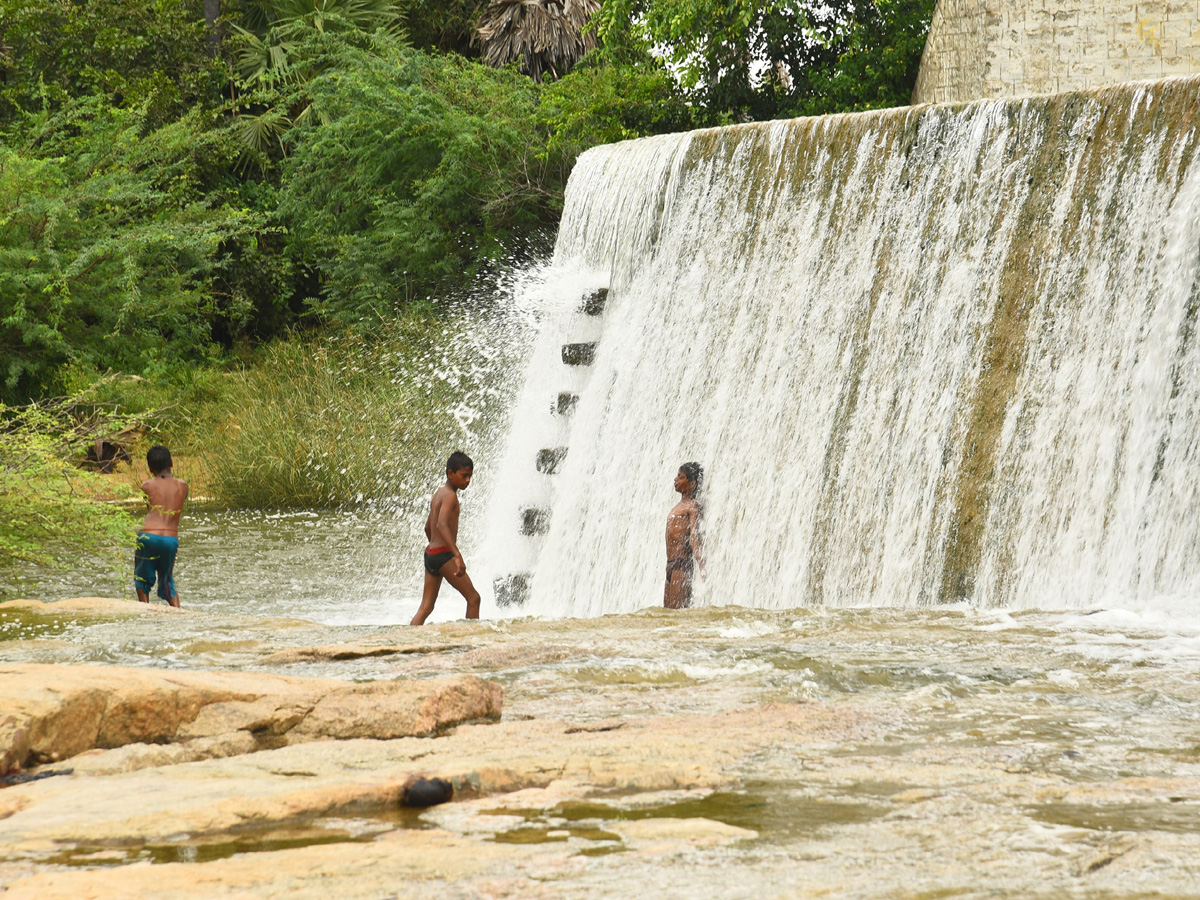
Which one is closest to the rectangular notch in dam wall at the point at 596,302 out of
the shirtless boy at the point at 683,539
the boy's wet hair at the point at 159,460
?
the shirtless boy at the point at 683,539

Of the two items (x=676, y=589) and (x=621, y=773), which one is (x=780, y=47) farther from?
(x=621, y=773)

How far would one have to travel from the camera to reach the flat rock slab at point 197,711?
3391 millimetres

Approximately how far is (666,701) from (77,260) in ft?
58.8

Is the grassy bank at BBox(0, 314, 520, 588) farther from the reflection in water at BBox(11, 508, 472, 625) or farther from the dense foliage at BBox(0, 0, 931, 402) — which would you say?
the dense foliage at BBox(0, 0, 931, 402)

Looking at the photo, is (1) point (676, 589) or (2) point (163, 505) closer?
Result: (1) point (676, 589)

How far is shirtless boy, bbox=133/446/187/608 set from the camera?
29.9 ft

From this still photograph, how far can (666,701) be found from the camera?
168 inches

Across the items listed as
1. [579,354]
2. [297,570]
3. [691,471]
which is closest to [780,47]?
[579,354]

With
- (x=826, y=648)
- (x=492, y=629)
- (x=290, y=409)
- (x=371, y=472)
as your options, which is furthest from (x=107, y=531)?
(x=290, y=409)

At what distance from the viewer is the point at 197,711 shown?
12.1 ft

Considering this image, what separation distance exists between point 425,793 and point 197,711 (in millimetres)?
1088

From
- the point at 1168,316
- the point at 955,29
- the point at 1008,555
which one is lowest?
the point at 1008,555

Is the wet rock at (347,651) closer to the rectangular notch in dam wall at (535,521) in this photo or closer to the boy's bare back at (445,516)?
the boy's bare back at (445,516)

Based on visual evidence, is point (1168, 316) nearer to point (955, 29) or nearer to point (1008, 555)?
point (1008, 555)
